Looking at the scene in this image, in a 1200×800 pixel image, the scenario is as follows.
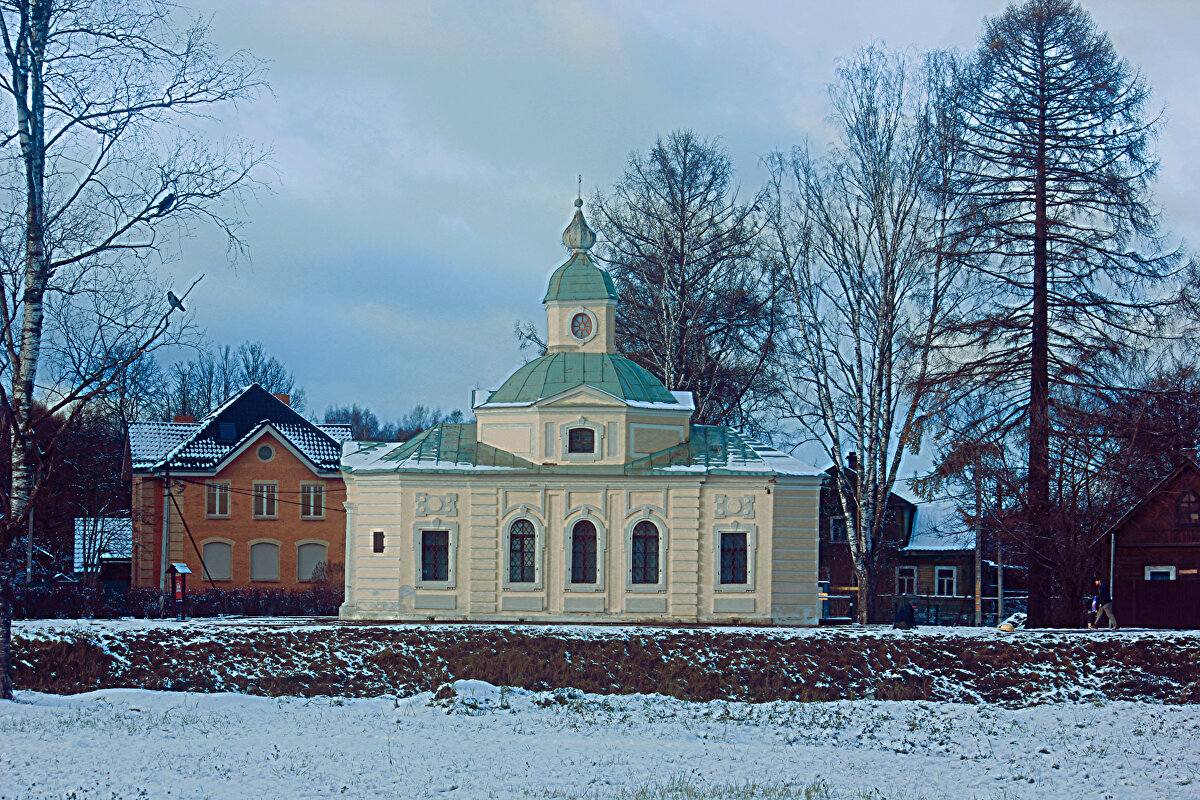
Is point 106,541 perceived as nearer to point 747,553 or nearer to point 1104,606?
point 747,553

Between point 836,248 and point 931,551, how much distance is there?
20238mm

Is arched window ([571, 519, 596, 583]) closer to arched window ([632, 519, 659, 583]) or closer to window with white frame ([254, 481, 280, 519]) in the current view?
arched window ([632, 519, 659, 583])

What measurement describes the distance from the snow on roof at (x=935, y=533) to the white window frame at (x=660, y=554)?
56.3 ft

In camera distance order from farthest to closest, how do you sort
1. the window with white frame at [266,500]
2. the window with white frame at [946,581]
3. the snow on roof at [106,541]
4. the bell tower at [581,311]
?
the window with white frame at [946,581]
the snow on roof at [106,541]
the window with white frame at [266,500]
the bell tower at [581,311]

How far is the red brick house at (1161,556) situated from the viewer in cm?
2931

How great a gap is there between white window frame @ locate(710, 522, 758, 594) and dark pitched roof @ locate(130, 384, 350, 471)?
15.5 meters

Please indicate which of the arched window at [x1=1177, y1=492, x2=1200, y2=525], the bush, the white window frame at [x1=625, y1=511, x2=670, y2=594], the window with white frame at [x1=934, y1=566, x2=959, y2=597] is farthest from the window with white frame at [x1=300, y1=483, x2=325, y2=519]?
the arched window at [x1=1177, y1=492, x2=1200, y2=525]

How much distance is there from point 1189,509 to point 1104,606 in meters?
3.73

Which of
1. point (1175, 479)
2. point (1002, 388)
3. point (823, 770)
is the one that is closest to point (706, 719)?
point (823, 770)

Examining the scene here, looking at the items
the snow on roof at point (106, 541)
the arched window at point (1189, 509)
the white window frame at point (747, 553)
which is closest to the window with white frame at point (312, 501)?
the snow on roof at point (106, 541)

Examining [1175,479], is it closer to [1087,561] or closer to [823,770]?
[1087,561]

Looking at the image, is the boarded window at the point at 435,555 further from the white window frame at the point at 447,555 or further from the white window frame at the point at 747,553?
the white window frame at the point at 747,553

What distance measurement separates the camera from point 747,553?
2975 cm

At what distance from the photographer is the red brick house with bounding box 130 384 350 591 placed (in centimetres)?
4056
